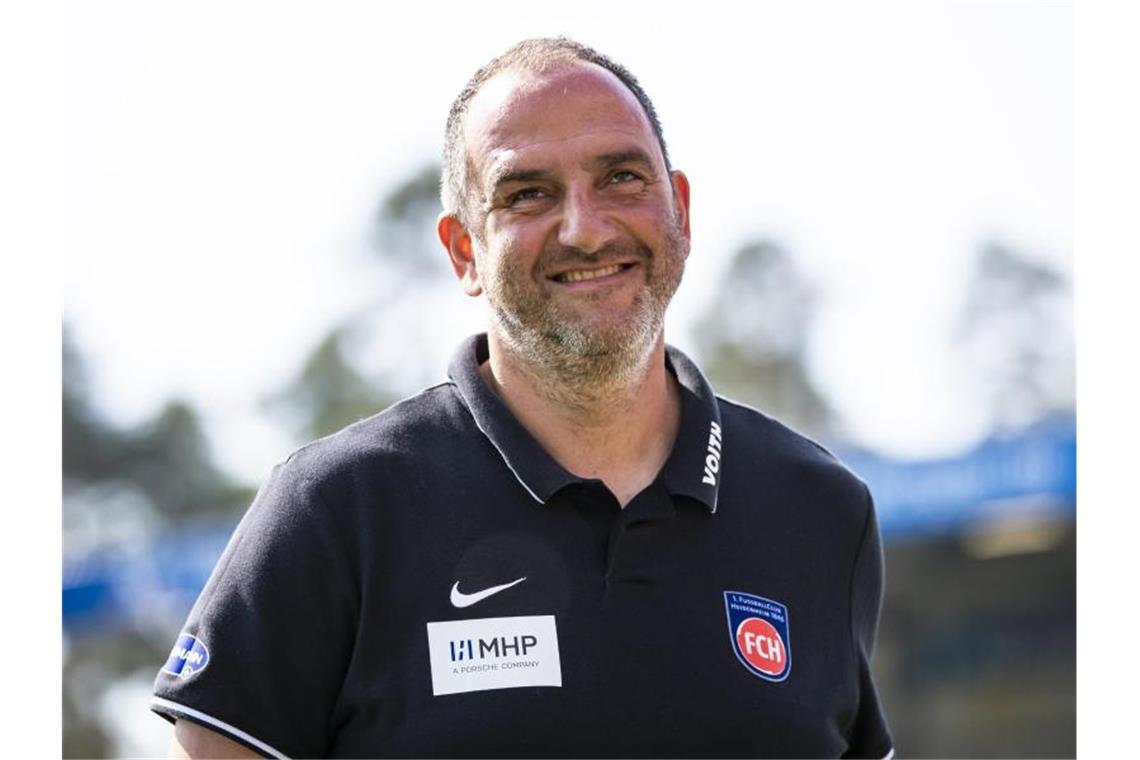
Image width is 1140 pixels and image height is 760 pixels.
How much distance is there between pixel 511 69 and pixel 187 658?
4.29ft

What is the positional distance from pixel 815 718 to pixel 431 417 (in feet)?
3.04

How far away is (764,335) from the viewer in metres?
42.8

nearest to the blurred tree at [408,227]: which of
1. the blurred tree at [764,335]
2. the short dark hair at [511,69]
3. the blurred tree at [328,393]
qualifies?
the blurred tree at [328,393]

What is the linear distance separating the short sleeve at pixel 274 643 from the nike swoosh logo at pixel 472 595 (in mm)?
180

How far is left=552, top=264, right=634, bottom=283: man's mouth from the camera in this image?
10.1ft

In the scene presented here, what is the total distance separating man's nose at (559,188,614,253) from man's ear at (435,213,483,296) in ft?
1.06

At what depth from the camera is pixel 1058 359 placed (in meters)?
41.1

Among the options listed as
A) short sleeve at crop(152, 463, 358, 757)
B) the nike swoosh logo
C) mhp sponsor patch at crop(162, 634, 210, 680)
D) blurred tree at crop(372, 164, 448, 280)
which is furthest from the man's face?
blurred tree at crop(372, 164, 448, 280)

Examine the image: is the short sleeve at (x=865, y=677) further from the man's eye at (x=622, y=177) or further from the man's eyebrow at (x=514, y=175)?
the man's eyebrow at (x=514, y=175)

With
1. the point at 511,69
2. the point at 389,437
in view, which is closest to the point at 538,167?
the point at 511,69

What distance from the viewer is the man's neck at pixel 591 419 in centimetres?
320

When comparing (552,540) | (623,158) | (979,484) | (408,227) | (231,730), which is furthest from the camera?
(408,227)

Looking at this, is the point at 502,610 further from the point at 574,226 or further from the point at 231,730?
the point at 574,226

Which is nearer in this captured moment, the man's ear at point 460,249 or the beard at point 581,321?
the beard at point 581,321
